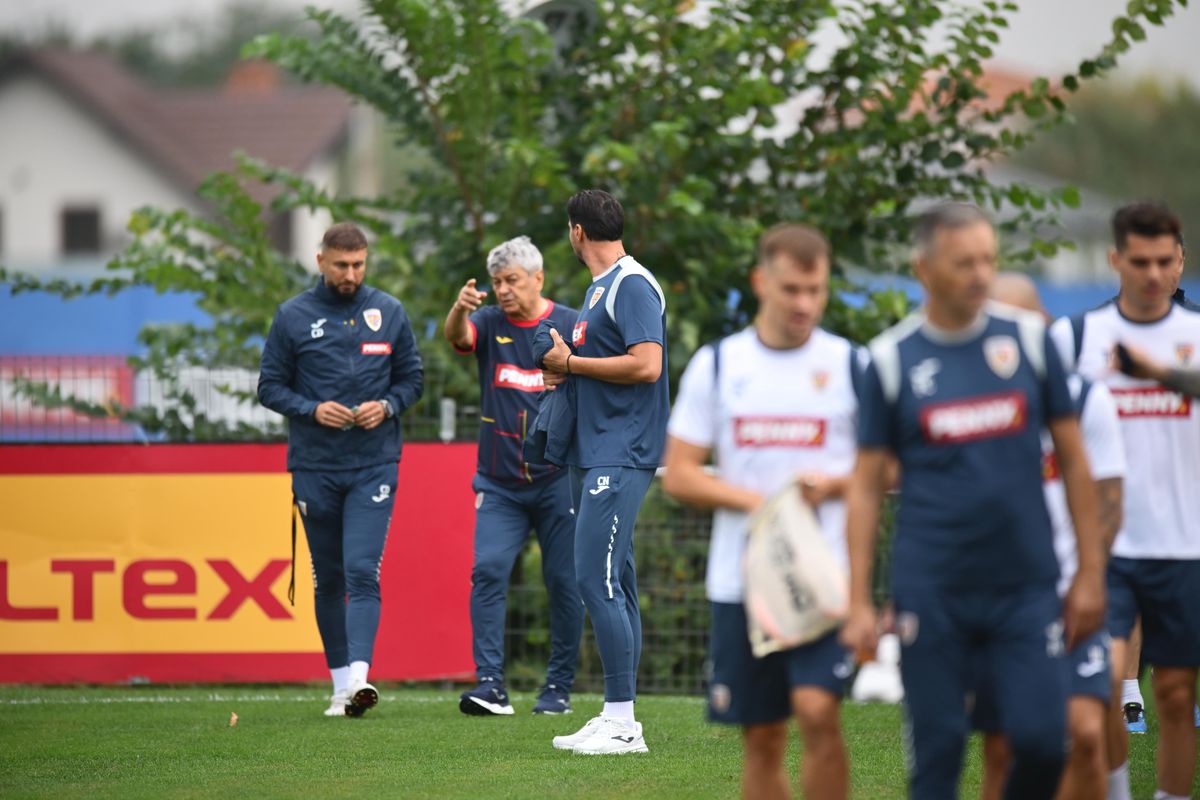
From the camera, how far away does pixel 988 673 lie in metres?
4.77

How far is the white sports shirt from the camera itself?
Result: 19.2 ft

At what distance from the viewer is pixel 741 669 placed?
5156 mm

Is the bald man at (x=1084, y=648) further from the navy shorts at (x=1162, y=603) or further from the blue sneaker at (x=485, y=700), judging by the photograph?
the blue sneaker at (x=485, y=700)

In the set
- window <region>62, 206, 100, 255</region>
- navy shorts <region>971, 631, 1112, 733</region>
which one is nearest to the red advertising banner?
navy shorts <region>971, 631, 1112, 733</region>

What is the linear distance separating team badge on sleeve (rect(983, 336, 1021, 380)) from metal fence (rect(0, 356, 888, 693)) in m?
6.45

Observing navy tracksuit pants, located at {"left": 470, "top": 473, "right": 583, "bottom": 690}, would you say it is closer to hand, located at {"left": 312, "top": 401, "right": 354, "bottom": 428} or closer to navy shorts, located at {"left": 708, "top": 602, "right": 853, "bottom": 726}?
hand, located at {"left": 312, "top": 401, "right": 354, "bottom": 428}

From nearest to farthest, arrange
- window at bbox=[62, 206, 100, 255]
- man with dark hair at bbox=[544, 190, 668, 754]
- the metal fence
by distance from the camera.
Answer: man with dark hair at bbox=[544, 190, 668, 754], the metal fence, window at bbox=[62, 206, 100, 255]

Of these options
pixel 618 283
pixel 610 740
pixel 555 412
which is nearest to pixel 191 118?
pixel 555 412

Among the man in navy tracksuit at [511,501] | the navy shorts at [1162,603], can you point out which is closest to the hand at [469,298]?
the man in navy tracksuit at [511,501]

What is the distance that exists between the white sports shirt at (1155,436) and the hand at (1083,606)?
1.09 meters

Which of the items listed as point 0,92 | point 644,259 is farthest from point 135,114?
point 644,259

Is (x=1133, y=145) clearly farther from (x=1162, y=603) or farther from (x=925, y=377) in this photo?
(x=925, y=377)

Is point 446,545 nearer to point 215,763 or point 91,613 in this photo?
point 91,613

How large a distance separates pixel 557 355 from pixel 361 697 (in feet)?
7.78
